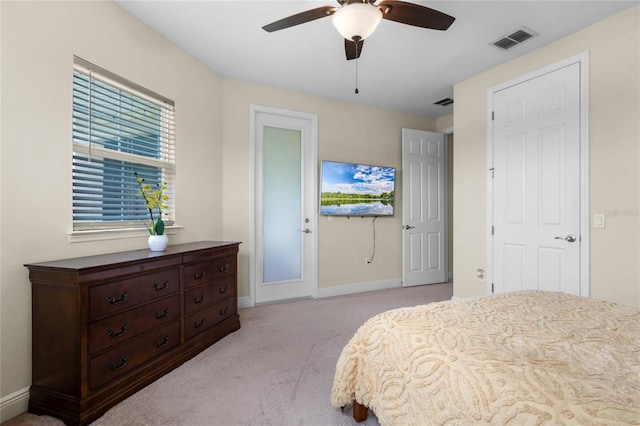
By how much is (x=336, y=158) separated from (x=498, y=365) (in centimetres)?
360

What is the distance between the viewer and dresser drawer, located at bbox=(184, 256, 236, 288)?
249 centimetres

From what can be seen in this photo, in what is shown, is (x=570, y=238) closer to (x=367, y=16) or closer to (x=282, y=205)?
(x=367, y=16)

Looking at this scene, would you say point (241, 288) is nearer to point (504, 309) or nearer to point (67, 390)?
point (67, 390)

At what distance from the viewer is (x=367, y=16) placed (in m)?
1.79

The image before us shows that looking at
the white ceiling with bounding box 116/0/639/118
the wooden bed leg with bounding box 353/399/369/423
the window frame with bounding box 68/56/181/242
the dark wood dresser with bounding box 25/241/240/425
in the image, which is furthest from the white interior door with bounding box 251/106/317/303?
the wooden bed leg with bounding box 353/399/369/423

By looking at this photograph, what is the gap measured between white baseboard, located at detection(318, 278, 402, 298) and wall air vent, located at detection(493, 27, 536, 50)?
3212 millimetres

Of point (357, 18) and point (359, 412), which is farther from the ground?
point (357, 18)

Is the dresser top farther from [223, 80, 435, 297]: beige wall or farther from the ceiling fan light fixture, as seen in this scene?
the ceiling fan light fixture

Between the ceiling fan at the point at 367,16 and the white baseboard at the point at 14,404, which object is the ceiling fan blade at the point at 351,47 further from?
the white baseboard at the point at 14,404

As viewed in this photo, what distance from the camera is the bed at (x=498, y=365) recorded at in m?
0.89

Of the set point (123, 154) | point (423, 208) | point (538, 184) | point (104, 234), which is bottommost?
point (104, 234)

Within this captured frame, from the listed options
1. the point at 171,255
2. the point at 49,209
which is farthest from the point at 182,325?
the point at 49,209

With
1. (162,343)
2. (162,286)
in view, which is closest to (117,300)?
(162,286)

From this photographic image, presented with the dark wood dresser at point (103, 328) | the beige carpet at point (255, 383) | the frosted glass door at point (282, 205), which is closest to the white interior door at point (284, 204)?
the frosted glass door at point (282, 205)
